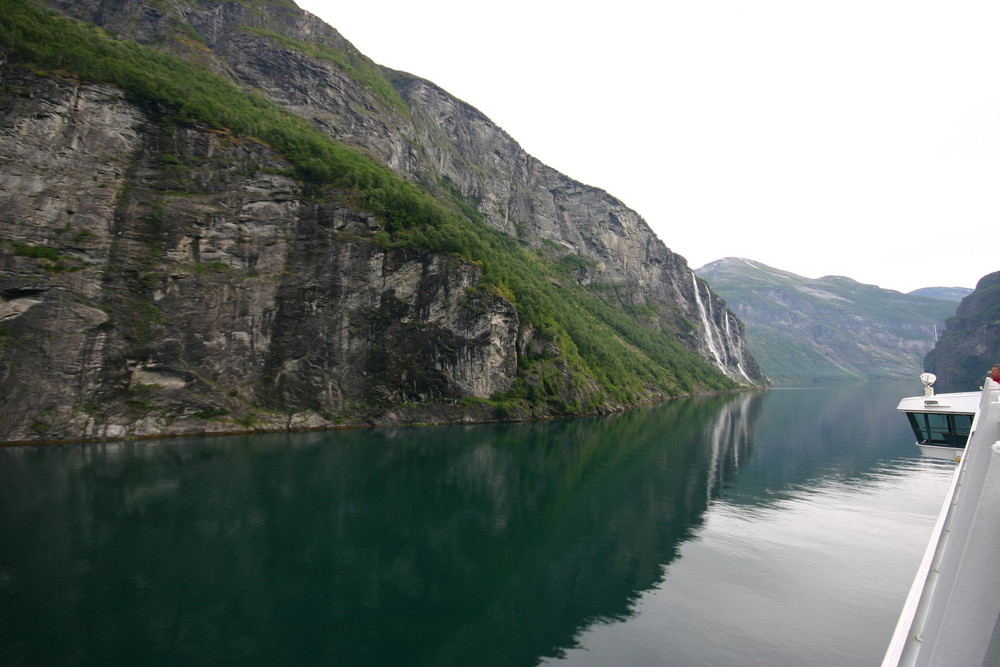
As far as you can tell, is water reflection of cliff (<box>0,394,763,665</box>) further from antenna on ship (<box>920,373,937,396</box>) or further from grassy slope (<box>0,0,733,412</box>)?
grassy slope (<box>0,0,733,412</box>)

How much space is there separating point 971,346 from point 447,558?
222 metres

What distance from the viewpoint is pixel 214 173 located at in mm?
62844

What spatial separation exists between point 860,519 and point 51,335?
67995mm

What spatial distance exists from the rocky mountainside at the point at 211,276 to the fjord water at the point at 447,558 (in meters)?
10.8

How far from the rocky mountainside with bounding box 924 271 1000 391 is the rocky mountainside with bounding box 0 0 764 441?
139818 mm

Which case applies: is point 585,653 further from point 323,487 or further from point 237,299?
point 237,299

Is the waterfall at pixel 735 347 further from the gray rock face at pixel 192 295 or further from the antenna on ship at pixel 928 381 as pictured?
the antenna on ship at pixel 928 381

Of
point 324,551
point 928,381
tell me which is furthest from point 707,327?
point 324,551

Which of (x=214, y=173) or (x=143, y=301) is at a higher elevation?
(x=214, y=173)

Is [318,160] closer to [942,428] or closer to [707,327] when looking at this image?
[942,428]

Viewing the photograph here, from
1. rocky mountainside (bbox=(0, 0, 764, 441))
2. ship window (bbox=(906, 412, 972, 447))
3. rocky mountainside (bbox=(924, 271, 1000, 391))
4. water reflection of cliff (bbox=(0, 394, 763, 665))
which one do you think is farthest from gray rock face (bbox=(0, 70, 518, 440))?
rocky mountainside (bbox=(924, 271, 1000, 391))

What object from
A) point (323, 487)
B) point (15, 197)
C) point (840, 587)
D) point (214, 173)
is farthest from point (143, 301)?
point (840, 587)

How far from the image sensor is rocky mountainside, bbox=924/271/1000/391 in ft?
516

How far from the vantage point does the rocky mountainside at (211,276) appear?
49.2 m
